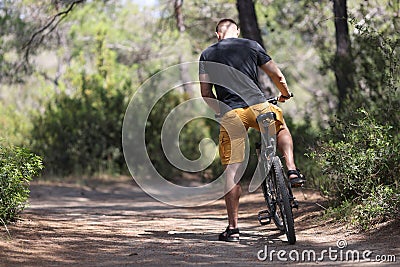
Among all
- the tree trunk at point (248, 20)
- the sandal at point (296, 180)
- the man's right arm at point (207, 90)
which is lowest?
the sandal at point (296, 180)

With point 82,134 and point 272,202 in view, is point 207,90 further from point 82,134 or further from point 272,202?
point 82,134

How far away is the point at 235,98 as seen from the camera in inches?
262

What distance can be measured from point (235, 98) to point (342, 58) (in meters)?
6.28

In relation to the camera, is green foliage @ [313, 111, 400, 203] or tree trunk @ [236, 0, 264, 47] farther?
tree trunk @ [236, 0, 264, 47]

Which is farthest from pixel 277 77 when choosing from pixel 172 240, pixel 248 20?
pixel 248 20

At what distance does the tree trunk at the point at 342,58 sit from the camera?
484 inches

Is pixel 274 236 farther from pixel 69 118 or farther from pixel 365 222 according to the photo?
pixel 69 118

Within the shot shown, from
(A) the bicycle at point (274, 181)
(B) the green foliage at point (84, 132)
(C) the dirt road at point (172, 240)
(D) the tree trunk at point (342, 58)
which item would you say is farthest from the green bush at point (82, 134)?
(A) the bicycle at point (274, 181)

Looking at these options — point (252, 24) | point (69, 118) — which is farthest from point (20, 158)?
point (69, 118)

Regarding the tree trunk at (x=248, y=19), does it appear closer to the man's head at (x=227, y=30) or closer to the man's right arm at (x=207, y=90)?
the man's head at (x=227, y=30)

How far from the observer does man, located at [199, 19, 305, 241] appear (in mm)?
6578

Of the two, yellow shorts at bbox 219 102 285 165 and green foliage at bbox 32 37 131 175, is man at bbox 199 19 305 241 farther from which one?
green foliage at bbox 32 37 131 175

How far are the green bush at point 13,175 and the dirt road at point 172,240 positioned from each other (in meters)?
0.25

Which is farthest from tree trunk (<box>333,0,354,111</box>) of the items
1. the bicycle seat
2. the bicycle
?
the bicycle seat
